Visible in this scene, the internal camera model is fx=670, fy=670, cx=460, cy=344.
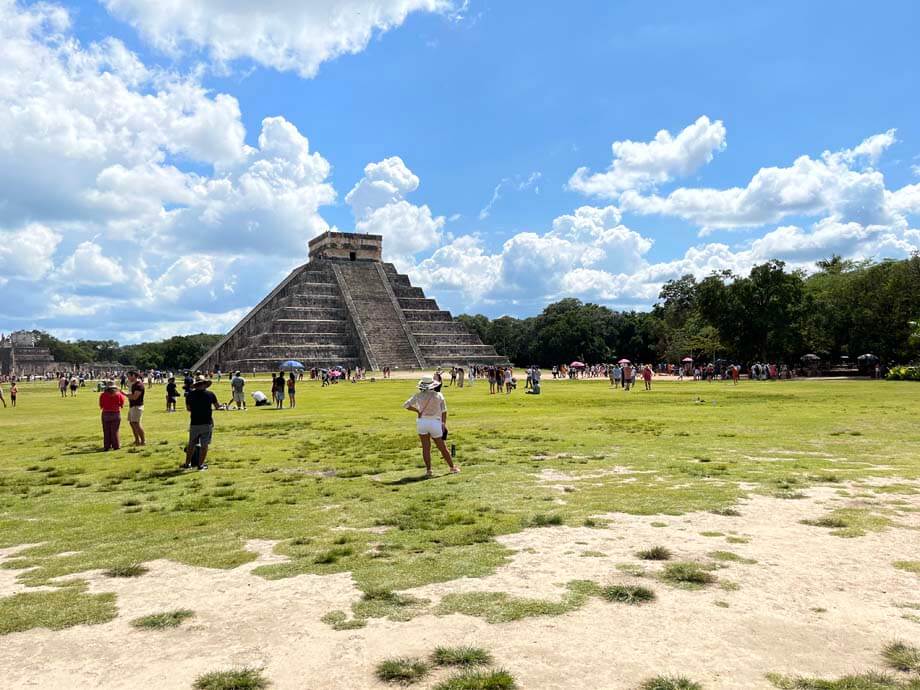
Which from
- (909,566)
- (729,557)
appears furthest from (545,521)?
(909,566)

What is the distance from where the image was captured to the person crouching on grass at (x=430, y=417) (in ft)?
31.9

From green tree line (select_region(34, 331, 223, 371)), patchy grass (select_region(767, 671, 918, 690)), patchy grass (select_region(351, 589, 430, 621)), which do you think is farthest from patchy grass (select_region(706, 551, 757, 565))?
green tree line (select_region(34, 331, 223, 371))

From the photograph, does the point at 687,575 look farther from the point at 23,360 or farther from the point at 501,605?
the point at 23,360

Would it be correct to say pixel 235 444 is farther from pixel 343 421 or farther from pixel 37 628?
pixel 37 628

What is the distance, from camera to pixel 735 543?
19.1ft

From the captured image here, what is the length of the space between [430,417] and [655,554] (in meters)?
4.89

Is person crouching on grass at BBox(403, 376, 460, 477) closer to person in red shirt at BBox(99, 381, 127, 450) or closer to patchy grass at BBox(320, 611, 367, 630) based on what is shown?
patchy grass at BBox(320, 611, 367, 630)

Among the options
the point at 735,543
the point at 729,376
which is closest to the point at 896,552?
the point at 735,543

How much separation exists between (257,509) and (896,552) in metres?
6.16

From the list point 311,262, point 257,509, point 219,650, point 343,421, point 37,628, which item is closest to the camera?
point 219,650

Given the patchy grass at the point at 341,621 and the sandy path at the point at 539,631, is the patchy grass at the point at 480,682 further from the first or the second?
the patchy grass at the point at 341,621

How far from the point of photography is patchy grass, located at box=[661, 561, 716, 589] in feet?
15.9

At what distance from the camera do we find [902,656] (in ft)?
11.9

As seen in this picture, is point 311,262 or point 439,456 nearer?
point 439,456
